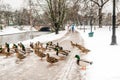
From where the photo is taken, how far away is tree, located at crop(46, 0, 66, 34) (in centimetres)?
4788

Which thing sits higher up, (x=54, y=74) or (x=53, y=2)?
(x=53, y=2)

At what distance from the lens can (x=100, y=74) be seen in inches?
420

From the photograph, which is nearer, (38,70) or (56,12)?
(38,70)

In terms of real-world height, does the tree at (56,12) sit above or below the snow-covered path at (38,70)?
above

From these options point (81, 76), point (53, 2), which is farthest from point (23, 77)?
point (53, 2)

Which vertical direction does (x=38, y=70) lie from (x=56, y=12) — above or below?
below

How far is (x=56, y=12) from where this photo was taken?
4916 centimetres

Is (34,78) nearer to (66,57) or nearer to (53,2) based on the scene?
(66,57)

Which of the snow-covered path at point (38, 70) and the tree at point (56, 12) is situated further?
the tree at point (56, 12)

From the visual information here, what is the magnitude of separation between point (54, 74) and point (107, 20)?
13369 cm

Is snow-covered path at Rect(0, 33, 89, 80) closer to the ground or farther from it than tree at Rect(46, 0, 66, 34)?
closer to the ground

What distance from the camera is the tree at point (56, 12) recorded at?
4788 centimetres

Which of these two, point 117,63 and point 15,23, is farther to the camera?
point 15,23

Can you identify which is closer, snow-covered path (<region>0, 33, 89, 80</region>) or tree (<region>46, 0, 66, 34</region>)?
snow-covered path (<region>0, 33, 89, 80</region>)
